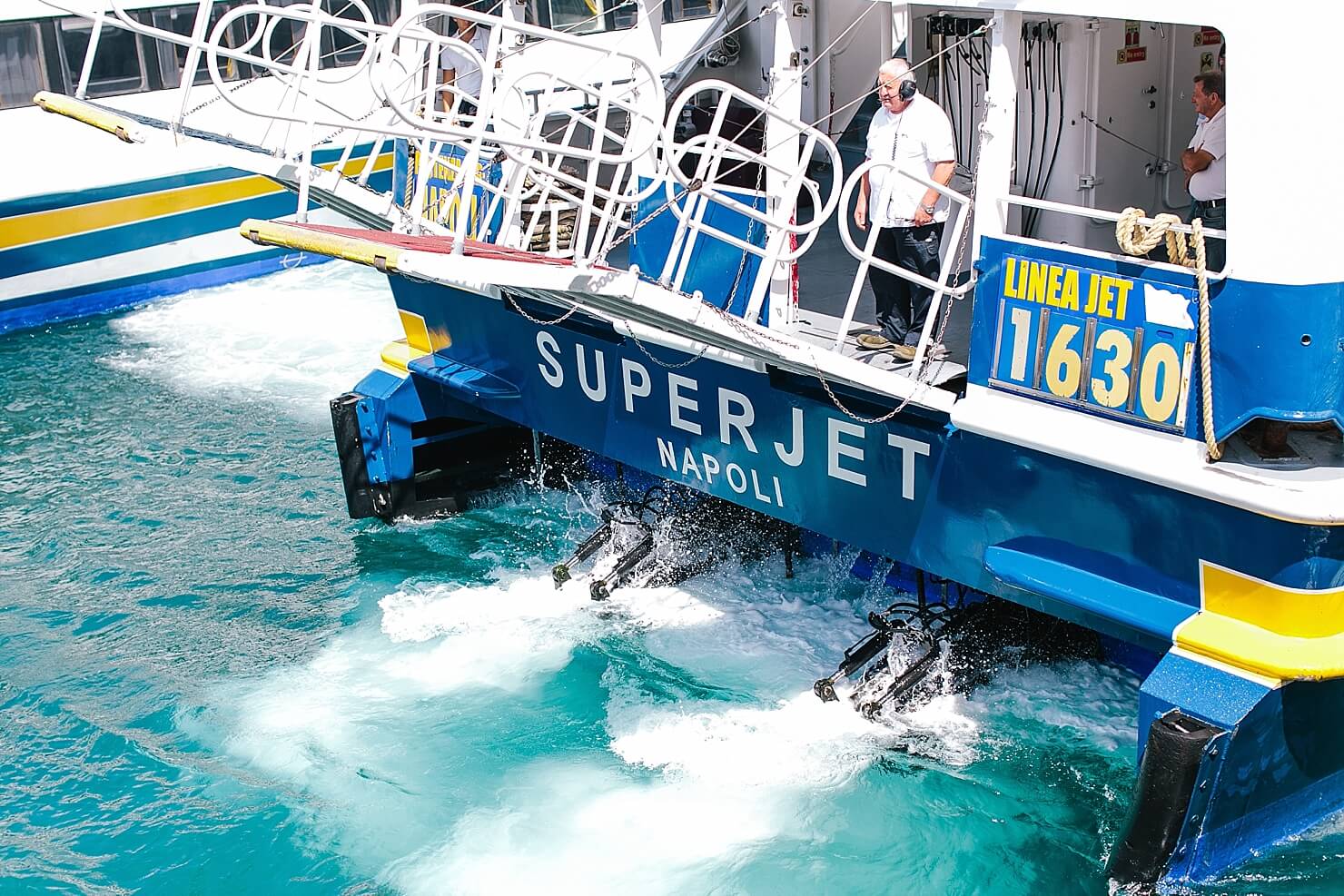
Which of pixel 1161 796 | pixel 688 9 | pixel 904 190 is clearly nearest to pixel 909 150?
pixel 904 190

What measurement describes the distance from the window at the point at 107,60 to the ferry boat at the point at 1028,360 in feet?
22.2

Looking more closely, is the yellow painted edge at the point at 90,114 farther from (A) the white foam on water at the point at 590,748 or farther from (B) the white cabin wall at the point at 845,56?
(B) the white cabin wall at the point at 845,56

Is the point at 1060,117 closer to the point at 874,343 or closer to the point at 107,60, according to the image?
the point at 874,343

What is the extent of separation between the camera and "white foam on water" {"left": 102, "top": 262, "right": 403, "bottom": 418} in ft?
36.9

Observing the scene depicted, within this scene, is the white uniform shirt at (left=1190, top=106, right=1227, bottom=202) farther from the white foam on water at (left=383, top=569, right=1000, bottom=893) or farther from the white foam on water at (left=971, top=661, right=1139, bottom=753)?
the white foam on water at (left=383, top=569, right=1000, bottom=893)

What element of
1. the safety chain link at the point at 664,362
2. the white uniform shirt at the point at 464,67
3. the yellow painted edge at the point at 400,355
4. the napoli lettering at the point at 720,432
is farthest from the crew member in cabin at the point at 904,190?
the yellow painted edge at the point at 400,355

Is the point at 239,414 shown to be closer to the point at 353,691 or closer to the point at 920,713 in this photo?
the point at 353,691

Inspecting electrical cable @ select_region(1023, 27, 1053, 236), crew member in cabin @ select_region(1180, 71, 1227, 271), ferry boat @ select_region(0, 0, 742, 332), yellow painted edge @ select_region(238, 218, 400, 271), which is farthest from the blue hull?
ferry boat @ select_region(0, 0, 742, 332)

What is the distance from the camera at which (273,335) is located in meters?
12.6

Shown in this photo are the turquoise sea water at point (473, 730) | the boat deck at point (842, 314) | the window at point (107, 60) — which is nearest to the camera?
the turquoise sea water at point (473, 730)

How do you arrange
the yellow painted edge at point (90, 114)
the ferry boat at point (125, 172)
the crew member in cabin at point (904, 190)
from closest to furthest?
the crew member in cabin at point (904, 190)
the yellow painted edge at point (90, 114)
the ferry boat at point (125, 172)

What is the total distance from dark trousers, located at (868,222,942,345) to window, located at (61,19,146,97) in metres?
9.31

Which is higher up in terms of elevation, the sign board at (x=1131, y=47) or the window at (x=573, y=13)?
the window at (x=573, y=13)

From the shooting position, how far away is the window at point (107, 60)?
1273 cm
